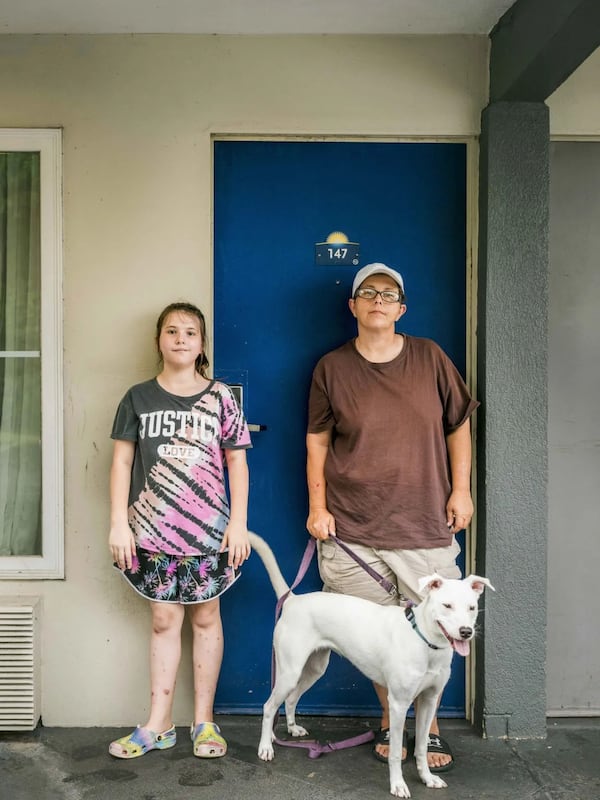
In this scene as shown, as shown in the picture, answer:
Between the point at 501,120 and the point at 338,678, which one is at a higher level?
the point at 501,120

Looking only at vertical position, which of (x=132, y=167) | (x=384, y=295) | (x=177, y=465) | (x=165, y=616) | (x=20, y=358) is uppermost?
(x=132, y=167)

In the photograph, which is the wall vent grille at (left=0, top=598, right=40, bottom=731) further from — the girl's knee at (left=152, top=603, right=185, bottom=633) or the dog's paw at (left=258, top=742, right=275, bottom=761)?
the dog's paw at (left=258, top=742, right=275, bottom=761)

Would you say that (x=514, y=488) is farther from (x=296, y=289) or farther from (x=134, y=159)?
(x=134, y=159)

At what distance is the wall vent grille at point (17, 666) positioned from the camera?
364 centimetres

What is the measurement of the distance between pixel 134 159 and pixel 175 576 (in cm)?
185

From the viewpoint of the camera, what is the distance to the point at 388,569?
11.5 feet

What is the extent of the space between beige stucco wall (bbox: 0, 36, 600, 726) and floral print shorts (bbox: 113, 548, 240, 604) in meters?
0.33

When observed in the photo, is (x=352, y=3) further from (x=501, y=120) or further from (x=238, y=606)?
(x=238, y=606)

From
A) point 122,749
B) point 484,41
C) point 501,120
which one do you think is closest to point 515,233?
point 501,120

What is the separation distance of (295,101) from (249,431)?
1499mm

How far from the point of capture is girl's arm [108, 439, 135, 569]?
3.41 m

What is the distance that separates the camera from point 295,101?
12.3 feet

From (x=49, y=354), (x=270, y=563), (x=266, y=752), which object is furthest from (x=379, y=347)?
(x=266, y=752)

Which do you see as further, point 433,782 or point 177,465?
point 177,465
